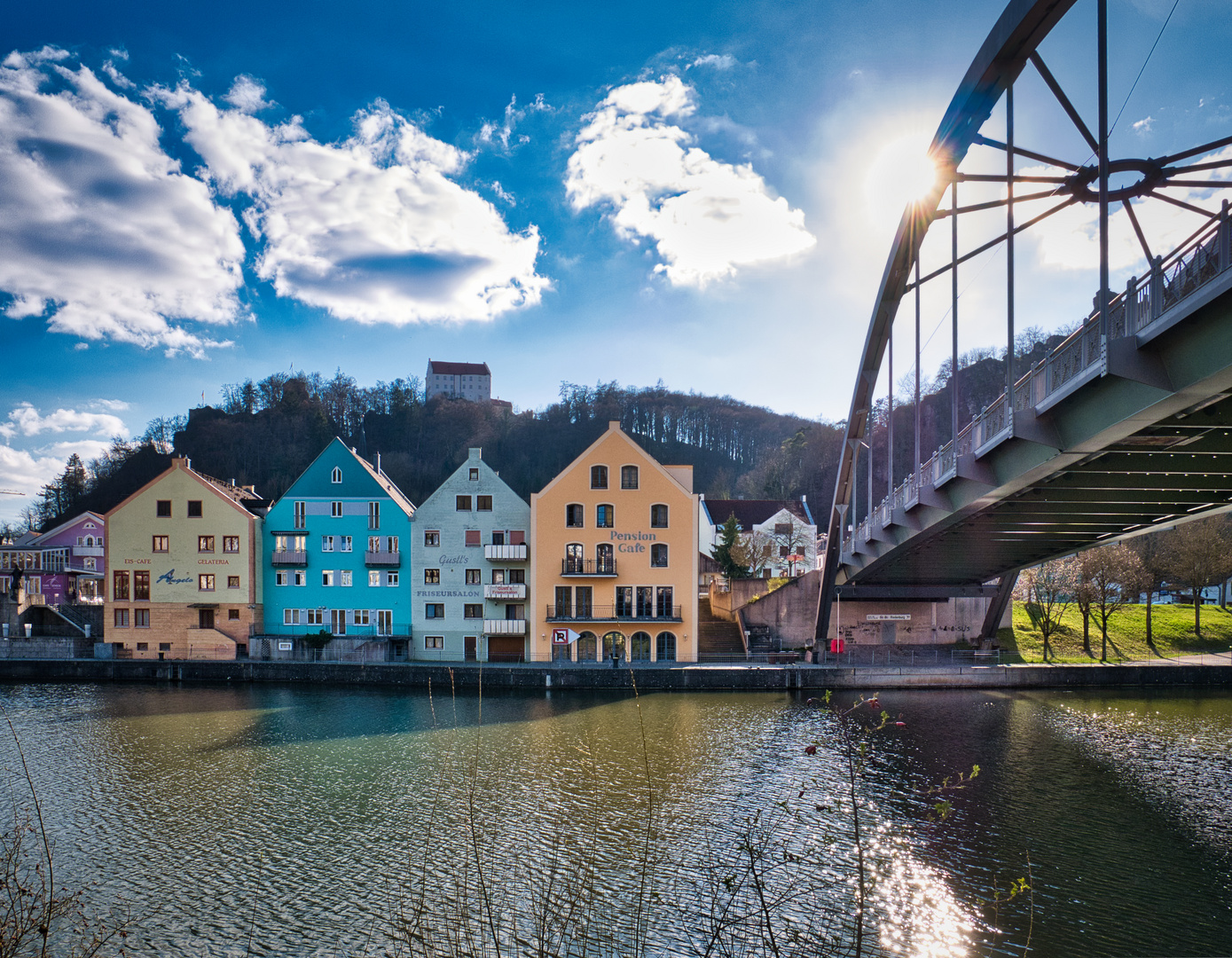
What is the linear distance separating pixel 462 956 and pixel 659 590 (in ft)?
101

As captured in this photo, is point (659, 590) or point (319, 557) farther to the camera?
point (319, 557)

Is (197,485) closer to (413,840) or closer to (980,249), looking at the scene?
(413,840)

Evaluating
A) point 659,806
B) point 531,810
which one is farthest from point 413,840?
point 659,806

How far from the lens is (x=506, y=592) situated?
123 ft

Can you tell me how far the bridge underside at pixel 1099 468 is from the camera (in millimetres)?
11797

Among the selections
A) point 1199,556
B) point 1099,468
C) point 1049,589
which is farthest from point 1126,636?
point 1099,468

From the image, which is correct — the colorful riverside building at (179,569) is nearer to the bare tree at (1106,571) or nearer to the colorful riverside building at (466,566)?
the colorful riverside building at (466,566)

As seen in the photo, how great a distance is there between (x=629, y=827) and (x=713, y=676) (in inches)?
670

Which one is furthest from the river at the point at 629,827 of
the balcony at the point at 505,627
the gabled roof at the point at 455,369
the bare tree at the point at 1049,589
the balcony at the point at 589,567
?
the gabled roof at the point at 455,369

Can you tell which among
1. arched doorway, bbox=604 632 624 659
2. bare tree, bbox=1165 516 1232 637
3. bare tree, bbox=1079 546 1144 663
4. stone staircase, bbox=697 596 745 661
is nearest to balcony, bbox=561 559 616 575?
arched doorway, bbox=604 632 624 659

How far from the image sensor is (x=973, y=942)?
11.8m

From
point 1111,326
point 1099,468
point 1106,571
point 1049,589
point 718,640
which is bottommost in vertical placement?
point 718,640

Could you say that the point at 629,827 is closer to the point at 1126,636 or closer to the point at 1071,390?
the point at 1071,390

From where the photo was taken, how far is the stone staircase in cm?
3691
